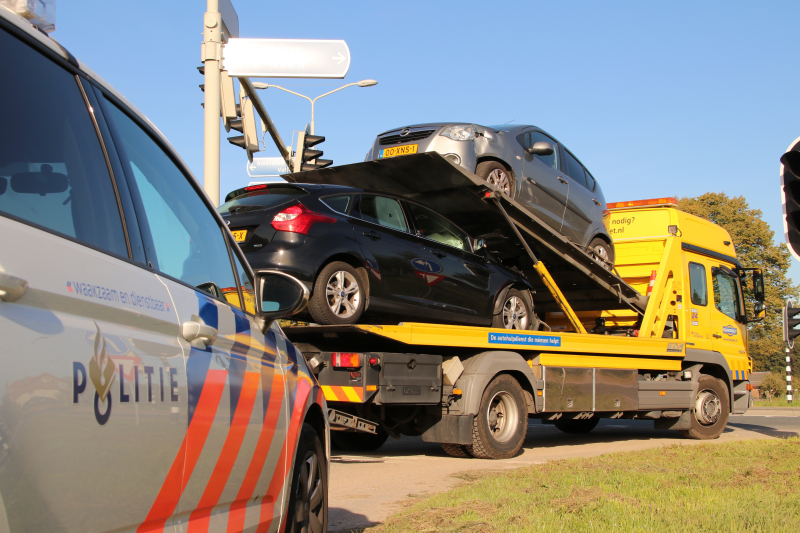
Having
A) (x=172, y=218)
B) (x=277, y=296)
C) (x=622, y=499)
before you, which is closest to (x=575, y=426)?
(x=622, y=499)

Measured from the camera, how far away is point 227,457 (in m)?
2.52

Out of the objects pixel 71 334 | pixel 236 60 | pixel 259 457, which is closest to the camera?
pixel 71 334

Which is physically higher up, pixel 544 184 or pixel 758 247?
pixel 758 247

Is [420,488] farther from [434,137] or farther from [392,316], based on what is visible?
[434,137]

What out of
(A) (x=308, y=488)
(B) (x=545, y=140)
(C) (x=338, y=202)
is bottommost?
(A) (x=308, y=488)

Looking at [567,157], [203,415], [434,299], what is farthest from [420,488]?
[567,157]

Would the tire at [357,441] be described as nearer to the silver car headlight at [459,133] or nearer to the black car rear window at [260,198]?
the black car rear window at [260,198]

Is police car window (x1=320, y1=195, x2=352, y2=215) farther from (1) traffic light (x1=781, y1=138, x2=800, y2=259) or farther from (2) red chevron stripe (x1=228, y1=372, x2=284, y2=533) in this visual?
(1) traffic light (x1=781, y1=138, x2=800, y2=259)

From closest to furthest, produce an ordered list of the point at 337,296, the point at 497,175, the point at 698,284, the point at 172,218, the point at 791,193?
the point at 172,218 < the point at 337,296 < the point at 791,193 < the point at 497,175 < the point at 698,284

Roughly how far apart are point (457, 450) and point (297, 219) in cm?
322

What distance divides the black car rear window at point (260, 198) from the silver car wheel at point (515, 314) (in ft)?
11.4

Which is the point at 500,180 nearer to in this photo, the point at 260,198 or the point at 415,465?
the point at 260,198

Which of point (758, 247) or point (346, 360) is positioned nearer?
point (346, 360)

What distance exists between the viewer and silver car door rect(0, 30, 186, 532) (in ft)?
4.98
